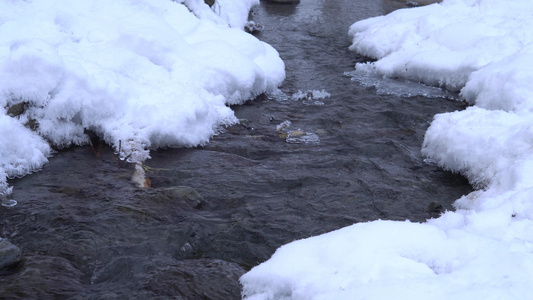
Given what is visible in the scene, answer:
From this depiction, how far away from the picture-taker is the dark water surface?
15.2ft

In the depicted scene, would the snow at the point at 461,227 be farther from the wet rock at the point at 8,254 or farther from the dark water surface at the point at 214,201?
the wet rock at the point at 8,254

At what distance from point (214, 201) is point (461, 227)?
2.95 meters

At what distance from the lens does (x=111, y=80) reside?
25.8 feet

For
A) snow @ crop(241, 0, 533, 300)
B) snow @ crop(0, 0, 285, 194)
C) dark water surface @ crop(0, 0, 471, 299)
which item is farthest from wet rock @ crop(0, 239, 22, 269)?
snow @ crop(241, 0, 533, 300)

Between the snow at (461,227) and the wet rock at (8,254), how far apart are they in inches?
85.7

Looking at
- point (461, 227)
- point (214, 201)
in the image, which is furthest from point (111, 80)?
point (461, 227)

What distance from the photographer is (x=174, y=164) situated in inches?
283

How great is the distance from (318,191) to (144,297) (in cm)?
299

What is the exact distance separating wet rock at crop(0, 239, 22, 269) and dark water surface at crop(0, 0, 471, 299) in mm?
79

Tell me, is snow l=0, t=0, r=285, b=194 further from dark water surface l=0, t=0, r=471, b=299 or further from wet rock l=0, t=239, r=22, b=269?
wet rock l=0, t=239, r=22, b=269

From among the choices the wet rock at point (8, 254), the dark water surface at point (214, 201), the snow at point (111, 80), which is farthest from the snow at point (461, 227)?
the snow at point (111, 80)

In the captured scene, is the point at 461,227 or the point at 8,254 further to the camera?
the point at 461,227

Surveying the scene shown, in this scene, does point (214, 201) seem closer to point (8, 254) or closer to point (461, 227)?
point (8, 254)

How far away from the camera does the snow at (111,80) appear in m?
7.08
